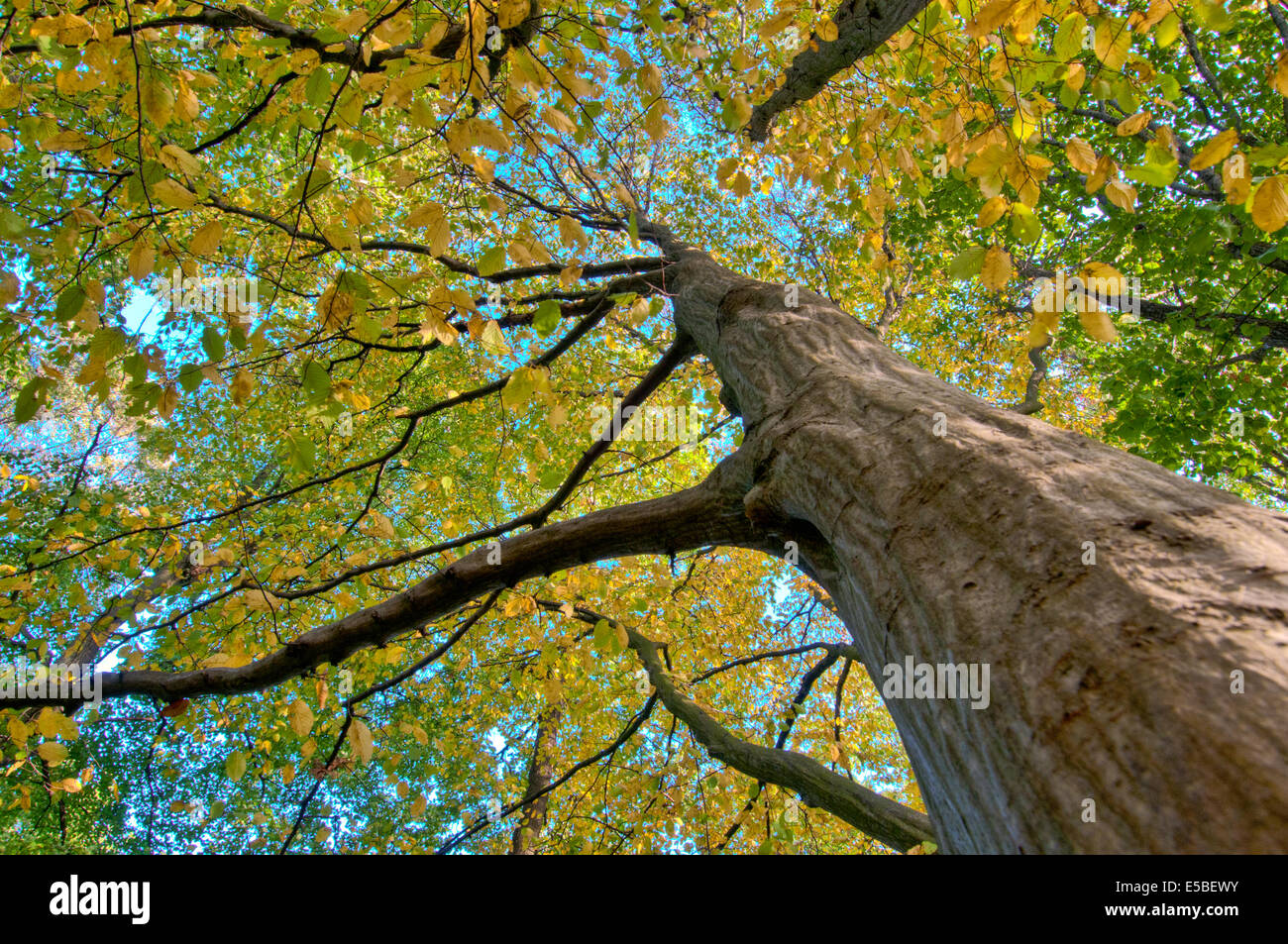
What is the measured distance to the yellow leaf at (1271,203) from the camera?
173 centimetres

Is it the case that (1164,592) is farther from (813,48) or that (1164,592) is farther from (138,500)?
(138,500)

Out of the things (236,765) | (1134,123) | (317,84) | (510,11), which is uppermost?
(317,84)

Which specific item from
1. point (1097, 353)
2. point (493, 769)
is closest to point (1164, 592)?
point (1097, 353)

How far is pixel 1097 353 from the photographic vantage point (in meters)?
7.83

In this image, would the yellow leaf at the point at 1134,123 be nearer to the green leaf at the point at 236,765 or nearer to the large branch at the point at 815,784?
the large branch at the point at 815,784

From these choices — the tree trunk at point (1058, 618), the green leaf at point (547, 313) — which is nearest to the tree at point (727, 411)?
the tree trunk at point (1058, 618)

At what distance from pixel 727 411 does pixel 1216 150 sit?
326 cm

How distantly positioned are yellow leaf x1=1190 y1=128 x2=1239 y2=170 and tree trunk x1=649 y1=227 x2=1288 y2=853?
1.14 metres

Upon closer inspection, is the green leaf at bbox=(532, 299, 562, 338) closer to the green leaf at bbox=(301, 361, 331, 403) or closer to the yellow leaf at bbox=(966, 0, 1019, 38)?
the green leaf at bbox=(301, 361, 331, 403)

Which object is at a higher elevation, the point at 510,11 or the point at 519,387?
the point at 510,11

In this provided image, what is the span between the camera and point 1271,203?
175 cm

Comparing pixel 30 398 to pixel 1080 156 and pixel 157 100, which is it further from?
pixel 1080 156

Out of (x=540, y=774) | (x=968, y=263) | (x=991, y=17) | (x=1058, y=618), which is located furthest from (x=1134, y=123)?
(x=540, y=774)
